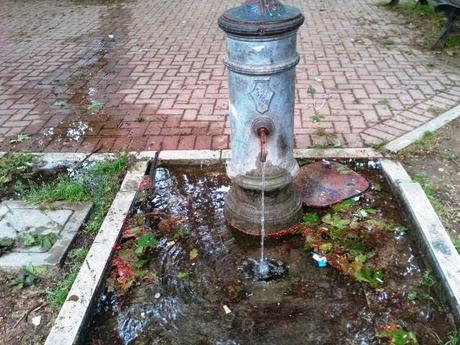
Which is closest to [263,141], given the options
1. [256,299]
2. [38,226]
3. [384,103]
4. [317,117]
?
[256,299]

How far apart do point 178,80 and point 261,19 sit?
321 cm

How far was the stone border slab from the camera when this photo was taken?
2.48 metres

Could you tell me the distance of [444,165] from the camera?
12.6 feet

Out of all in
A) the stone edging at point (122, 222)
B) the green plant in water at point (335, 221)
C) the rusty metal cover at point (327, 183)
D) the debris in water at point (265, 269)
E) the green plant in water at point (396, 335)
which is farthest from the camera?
the rusty metal cover at point (327, 183)

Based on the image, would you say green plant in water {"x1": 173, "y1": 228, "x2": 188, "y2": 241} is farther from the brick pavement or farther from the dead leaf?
the brick pavement

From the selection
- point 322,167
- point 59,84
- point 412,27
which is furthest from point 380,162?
point 412,27

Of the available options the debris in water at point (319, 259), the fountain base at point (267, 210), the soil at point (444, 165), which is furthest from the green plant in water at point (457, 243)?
the fountain base at point (267, 210)

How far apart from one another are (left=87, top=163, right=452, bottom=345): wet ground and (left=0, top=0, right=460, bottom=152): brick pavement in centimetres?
133

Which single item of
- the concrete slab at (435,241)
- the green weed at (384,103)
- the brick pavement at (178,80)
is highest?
the concrete slab at (435,241)

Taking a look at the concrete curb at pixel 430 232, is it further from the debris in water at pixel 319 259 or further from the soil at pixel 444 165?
the debris in water at pixel 319 259

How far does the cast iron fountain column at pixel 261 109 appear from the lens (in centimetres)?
265

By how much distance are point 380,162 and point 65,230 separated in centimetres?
247

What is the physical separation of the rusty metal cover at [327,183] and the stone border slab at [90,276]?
1308mm

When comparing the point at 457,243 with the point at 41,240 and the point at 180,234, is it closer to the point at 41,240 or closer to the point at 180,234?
the point at 180,234
